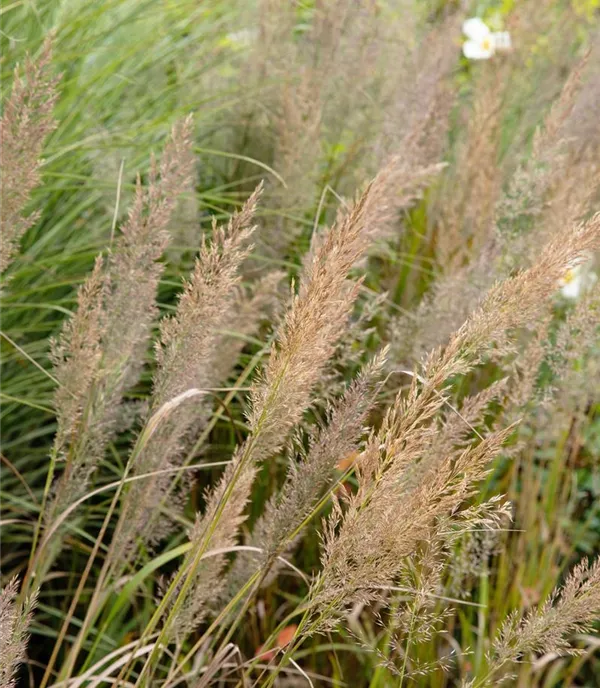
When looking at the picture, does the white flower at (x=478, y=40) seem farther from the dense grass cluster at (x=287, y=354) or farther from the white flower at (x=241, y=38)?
Answer: the white flower at (x=241, y=38)

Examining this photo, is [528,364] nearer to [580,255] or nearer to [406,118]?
[580,255]

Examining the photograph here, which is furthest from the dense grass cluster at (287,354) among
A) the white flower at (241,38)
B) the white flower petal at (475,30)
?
the white flower petal at (475,30)

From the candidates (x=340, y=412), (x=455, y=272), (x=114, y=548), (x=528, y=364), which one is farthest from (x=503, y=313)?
(x=455, y=272)

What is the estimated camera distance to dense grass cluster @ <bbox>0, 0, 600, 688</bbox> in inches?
41.7

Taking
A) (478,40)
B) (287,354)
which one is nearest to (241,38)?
(478,40)

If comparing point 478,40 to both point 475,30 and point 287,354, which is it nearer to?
point 475,30

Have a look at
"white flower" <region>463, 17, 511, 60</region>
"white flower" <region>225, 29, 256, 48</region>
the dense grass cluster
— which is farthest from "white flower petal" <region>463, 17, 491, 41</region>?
"white flower" <region>225, 29, 256, 48</region>

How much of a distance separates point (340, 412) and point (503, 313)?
0.22 m

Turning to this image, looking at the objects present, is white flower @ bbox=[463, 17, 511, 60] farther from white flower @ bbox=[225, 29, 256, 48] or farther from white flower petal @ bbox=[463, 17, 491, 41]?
white flower @ bbox=[225, 29, 256, 48]

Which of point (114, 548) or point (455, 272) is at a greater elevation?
point (455, 272)

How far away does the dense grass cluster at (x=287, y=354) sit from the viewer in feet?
3.47

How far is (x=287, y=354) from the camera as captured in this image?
39.4 inches

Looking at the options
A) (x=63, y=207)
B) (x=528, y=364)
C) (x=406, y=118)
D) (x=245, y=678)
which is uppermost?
(x=406, y=118)

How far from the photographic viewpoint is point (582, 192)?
1876mm
